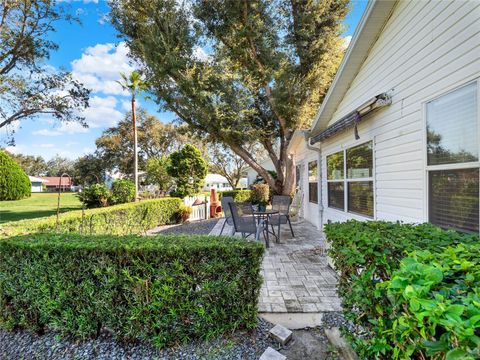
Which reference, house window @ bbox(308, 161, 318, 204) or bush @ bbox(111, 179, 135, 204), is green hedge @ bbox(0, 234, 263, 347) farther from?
bush @ bbox(111, 179, 135, 204)

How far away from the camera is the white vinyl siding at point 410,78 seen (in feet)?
8.03

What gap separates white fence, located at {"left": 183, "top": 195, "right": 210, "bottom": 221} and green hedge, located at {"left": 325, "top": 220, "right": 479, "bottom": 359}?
993 cm

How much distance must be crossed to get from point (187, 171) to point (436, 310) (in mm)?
12852

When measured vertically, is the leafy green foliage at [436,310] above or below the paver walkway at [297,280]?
above

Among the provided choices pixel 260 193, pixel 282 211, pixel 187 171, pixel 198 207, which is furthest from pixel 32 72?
pixel 260 193

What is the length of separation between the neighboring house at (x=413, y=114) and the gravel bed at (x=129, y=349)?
2394mm

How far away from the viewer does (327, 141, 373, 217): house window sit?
4.52m

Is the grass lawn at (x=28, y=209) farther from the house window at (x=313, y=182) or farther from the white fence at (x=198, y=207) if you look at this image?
the house window at (x=313, y=182)

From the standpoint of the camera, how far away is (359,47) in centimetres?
441

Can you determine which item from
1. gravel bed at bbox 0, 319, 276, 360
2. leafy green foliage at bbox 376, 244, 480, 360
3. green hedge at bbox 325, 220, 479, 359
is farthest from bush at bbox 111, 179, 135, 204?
leafy green foliage at bbox 376, 244, 480, 360

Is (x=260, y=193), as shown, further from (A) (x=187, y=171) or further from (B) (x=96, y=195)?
(B) (x=96, y=195)

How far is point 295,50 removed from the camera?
A: 10.4 metres

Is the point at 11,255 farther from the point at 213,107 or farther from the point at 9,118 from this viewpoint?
the point at 9,118

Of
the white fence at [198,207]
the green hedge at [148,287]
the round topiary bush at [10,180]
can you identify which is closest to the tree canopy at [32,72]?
the round topiary bush at [10,180]
